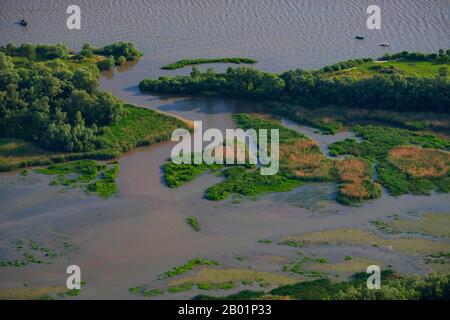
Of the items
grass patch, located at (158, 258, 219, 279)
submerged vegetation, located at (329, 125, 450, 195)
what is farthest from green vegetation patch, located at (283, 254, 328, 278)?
submerged vegetation, located at (329, 125, 450, 195)

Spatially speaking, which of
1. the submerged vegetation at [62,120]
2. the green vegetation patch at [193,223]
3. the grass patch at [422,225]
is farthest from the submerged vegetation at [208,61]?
→ the grass patch at [422,225]

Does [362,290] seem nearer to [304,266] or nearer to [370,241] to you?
[304,266]

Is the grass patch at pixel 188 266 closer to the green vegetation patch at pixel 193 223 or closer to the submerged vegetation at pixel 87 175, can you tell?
the green vegetation patch at pixel 193 223

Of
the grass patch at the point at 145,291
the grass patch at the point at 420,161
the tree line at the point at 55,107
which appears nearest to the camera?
the grass patch at the point at 145,291

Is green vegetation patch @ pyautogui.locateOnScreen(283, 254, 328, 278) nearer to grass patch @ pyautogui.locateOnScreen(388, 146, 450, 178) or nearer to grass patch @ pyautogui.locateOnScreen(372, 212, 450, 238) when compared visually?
grass patch @ pyautogui.locateOnScreen(372, 212, 450, 238)

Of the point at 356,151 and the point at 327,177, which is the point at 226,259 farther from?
the point at 356,151
